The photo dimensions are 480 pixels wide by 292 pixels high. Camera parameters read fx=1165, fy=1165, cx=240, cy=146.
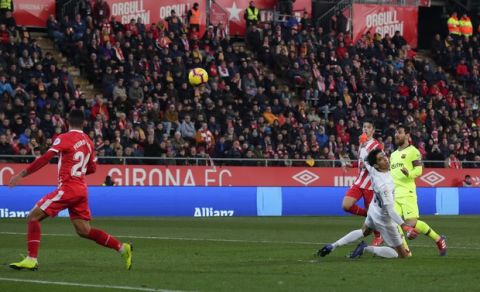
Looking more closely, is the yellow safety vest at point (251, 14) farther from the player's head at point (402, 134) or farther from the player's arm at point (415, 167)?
the player's head at point (402, 134)

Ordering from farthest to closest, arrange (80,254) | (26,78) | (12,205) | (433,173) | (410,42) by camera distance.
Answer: (410,42) → (433,173) → (26,78) → (12,205) → (80,254)

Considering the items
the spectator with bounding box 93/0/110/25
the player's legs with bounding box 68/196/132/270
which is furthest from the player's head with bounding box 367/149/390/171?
the spectator with bounding box 93/0/110/25

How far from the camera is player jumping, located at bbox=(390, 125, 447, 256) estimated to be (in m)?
18.6

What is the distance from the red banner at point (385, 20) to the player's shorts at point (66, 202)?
36.8 metres

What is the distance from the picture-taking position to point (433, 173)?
42.0 metres

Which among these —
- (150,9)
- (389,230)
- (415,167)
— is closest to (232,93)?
(150,9)

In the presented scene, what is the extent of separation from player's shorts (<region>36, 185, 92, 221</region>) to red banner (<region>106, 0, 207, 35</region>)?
2900 cm

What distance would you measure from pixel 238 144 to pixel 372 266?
22538 mm

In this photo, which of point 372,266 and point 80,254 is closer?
point 372,266

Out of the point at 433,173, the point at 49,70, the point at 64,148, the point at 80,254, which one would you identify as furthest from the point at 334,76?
the point at 64,148

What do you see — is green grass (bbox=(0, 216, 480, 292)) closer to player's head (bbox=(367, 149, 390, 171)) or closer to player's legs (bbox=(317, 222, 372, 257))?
player's legs (bbox=(317, 222, 372, 257))

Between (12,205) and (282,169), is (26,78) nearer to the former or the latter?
(12,205)

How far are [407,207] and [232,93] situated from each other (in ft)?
72.1

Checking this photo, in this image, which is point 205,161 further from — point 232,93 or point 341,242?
point 341,242
